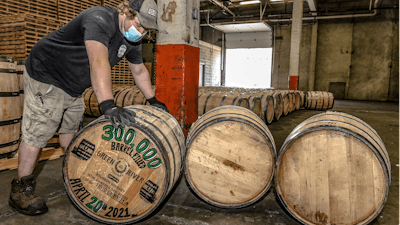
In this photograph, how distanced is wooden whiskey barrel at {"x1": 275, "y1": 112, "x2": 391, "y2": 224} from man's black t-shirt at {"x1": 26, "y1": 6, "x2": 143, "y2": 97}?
1789mm

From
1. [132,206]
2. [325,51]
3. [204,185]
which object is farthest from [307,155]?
[325,51]

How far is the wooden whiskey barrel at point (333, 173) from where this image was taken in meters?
2.04

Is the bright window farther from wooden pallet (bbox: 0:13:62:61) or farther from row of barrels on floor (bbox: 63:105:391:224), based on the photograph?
row of barrels on floor (bbox: 63:105:391:224)

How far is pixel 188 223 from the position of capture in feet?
7.66

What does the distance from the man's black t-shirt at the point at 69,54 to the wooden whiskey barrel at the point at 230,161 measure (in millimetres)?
1124

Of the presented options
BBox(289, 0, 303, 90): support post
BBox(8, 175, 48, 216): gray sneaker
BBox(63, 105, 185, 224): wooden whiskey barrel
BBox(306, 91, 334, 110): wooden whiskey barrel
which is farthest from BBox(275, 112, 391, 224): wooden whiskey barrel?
BBox(289, 0, 303, 90): support post

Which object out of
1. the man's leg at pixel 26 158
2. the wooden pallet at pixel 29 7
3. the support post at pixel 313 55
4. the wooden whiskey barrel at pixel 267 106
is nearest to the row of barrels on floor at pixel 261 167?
the man's leg at pixel 26 158

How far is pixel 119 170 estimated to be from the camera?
2100 mm

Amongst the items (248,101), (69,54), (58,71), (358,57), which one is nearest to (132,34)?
(69,54)

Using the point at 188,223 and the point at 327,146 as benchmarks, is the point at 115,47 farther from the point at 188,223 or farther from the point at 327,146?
the point at 327,146

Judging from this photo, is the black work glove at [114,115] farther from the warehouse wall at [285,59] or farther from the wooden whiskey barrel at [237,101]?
the warehouse wall at [285,59]

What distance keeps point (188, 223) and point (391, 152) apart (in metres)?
4.31

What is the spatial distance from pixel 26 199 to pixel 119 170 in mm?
1026

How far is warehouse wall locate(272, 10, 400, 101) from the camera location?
16656 millimetres
